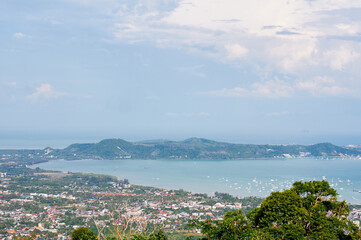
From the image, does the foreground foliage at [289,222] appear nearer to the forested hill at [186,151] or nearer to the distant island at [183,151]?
the distant island at [183,151]

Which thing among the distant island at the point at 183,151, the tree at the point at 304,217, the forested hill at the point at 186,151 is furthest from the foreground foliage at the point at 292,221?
the forested hill at the point at 186,151

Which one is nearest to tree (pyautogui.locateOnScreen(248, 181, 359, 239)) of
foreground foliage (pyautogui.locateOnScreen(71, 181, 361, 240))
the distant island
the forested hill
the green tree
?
foreground foliage (pyautogui.locateOnScreen(71, 181, 361, 240))

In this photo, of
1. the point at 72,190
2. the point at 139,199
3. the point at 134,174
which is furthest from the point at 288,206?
the point at 134,174

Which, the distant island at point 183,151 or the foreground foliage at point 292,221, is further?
the distant island at point 183,151

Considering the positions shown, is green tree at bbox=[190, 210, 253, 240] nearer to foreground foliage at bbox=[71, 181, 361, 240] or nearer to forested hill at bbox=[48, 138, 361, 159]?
foreground foliage at bbox=[71, 181, 361, 240]

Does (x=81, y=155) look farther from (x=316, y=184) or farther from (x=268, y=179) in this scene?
(x=316, y=184)

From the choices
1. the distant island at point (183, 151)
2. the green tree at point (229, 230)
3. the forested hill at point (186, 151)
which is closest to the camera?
the green tree at point (229, 230)

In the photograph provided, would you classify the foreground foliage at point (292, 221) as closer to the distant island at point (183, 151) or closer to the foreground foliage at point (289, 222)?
the foreground foliage at point (289, 222)

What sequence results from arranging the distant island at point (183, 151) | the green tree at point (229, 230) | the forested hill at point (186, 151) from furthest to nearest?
the forested hill at point (186, 151)
the distant island at point (183, 151)
the green tree at point (229, 230)
